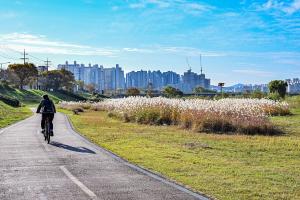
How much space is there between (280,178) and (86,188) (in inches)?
172

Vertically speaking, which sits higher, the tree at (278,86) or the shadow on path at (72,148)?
the tree at (278,86)

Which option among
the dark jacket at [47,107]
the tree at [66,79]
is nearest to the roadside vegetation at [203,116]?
the dark jacket at [47,107]

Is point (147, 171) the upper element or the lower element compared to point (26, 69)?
lower

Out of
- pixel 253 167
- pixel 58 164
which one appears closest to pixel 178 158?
pixel 253 167

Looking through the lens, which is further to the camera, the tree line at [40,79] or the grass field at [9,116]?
the tree line at [40,79]

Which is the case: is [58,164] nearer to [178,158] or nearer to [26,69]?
[178,158]

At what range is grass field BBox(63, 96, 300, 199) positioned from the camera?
374 inches

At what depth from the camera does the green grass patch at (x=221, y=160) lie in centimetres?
949

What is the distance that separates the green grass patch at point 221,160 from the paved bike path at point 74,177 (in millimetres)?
707

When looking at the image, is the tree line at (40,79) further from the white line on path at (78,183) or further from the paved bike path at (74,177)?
the white line on path at (78,183)

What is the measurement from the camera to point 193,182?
1009 centimetres

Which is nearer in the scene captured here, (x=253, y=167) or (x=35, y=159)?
(x=253, y=167)

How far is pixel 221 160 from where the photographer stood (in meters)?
13.5

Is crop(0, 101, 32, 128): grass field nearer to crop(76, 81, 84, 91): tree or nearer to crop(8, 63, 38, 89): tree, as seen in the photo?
crop(8, 63, 38, 89): tree
